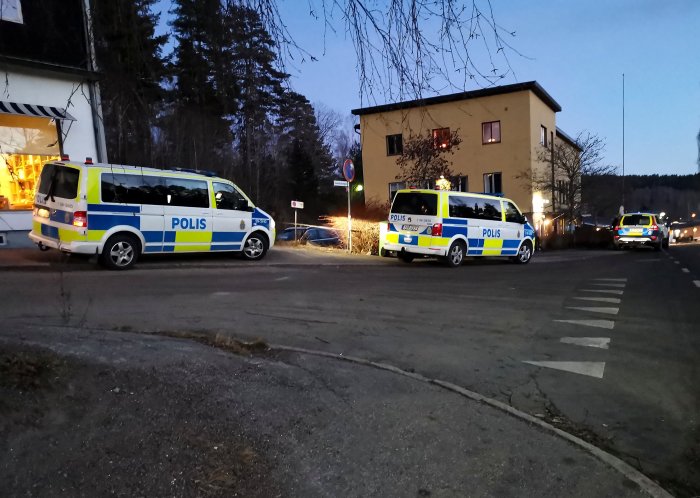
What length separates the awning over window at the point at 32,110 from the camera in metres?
13.0

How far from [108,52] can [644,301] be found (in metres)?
9.30

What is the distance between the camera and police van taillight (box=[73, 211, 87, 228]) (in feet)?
33.6

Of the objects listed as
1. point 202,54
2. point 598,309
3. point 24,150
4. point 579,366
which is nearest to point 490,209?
point 598,309

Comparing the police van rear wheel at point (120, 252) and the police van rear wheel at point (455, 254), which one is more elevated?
the police van rear wheel at point (120, 252)

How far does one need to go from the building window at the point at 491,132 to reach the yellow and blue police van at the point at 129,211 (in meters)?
23.2

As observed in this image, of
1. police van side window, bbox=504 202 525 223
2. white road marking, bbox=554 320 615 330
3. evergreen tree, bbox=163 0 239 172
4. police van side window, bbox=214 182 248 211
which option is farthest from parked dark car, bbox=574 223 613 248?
evergreen tree, bbox=163 0 239 172

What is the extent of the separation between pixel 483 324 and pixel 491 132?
2744 centimetres

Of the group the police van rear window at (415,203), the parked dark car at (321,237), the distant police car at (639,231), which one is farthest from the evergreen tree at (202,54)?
the distant police car at (639,231)

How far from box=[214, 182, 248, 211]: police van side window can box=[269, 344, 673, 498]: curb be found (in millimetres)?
7598

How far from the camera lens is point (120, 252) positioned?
10969mm

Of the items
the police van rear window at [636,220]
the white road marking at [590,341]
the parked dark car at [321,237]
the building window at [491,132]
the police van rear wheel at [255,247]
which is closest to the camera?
the white road marking at [590,341]

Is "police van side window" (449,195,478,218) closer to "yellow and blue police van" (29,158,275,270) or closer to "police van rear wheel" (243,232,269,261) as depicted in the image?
"police van rear wheel" (243,232,269,261)

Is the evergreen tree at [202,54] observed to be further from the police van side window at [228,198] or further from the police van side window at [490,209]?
the police van side window at [490,209]

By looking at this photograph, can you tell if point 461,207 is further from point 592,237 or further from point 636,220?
point 592,237
